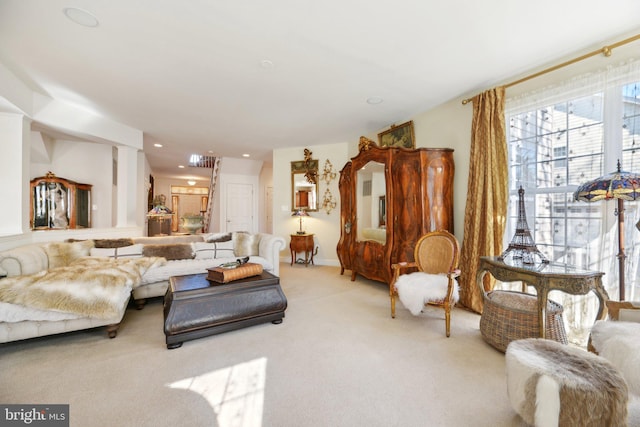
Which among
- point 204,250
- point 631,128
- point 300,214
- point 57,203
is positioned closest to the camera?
point 631,128

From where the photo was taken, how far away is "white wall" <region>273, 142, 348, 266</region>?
5402 millimetres

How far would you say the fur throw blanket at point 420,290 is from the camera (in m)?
2.33

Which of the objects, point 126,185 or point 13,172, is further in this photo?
point 126,185

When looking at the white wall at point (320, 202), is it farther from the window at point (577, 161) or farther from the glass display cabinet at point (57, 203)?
the glass display cabinet at point (57, 203)

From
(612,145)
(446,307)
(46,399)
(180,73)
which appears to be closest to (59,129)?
(180,73)

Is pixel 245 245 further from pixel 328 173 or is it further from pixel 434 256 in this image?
pixel 434 256

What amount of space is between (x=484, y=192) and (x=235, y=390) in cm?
294

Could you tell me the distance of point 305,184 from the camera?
18.5ft

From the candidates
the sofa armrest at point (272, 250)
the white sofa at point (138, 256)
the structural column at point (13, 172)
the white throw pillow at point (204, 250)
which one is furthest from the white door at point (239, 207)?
the structural column at point (13, 172)

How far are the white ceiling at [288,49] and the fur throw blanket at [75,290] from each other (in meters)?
2.02

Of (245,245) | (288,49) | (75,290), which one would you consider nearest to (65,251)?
Result: (75,290)

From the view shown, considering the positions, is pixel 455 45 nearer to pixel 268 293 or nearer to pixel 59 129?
pixel 268 293

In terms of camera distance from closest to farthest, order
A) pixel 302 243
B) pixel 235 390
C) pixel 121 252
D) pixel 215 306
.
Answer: pixel 235 390 < pixel 215 306 < pixel 121 252 < pixel 302 243
